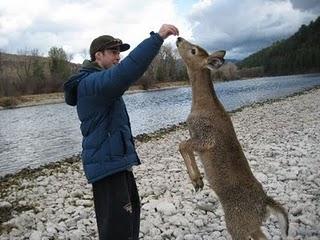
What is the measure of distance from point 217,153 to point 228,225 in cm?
92

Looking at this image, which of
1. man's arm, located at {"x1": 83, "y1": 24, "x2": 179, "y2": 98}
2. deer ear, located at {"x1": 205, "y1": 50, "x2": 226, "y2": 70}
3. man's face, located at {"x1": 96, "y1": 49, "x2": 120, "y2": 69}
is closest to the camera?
man's arm, located at {"x1": 83, "y1": 24, "x2": 179, "y2": 98}

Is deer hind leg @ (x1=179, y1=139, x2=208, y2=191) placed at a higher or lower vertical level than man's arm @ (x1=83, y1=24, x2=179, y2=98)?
lower

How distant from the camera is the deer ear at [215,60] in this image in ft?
17.7

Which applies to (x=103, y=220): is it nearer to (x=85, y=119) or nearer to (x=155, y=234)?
(x=85, y=119)

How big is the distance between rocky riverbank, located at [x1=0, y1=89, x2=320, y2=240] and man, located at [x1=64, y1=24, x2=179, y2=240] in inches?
122

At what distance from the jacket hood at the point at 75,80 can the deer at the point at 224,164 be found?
114 cm

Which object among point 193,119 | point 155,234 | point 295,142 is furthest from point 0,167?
point 193,119

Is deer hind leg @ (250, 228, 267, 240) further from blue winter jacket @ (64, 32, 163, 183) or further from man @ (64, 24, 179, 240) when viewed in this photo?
blue winter jacket @ (64, 32, 163, 183)

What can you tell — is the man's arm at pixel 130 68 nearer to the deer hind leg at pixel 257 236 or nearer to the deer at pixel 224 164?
the deer at pixel 224 164

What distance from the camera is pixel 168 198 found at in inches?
408

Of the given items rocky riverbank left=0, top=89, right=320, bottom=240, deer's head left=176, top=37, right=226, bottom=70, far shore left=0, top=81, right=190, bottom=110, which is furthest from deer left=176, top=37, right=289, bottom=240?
far shore left=0, top=81, right=190, bottom=110

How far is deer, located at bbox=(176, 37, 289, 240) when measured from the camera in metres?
5.58

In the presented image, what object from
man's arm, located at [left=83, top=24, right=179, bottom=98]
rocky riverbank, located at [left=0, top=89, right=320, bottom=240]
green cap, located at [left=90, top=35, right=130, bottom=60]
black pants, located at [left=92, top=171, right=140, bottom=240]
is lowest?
rocky riverbank, located at [left=0, top=89, right=320, bottom=240]

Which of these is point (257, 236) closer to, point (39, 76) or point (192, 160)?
point (192, 160)
